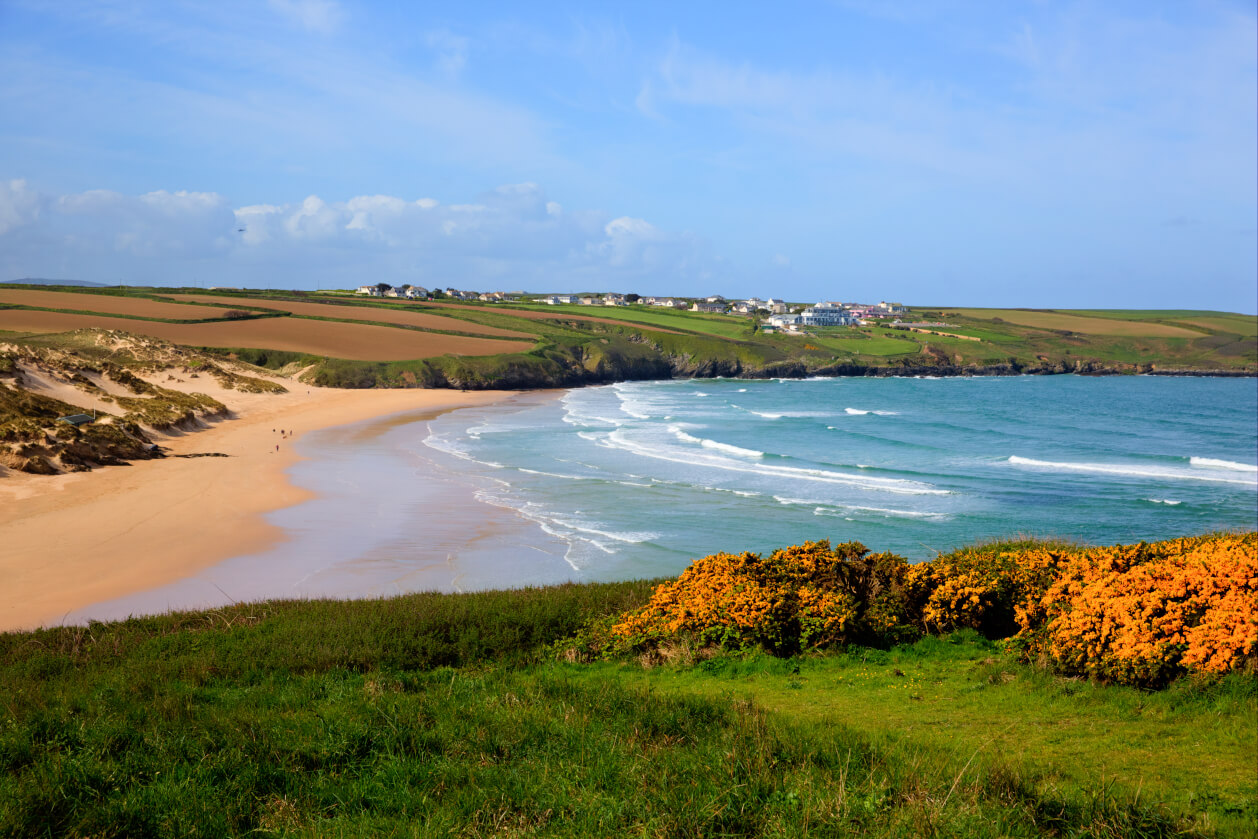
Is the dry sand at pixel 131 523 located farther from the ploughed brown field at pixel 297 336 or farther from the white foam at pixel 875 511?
the ploughed brown field at pixel 297 336

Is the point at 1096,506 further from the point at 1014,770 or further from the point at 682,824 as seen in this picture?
the point at 682,824

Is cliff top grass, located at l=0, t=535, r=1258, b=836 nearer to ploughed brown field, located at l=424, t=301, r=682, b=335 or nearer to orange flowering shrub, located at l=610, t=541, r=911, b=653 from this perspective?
orange flowering shrub, located at l=610, t=541, r=911, b=653

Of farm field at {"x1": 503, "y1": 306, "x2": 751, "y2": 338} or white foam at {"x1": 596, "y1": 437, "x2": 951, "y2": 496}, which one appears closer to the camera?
white foam at {"x1": 596, "y1": 437, "x2": 951, "y2": 496}

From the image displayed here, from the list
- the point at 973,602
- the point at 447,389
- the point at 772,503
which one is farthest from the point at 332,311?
the point at 973,602

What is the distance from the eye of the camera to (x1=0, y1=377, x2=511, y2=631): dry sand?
17344mm

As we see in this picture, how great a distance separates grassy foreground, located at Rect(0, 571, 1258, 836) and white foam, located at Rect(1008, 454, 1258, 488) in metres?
32.5

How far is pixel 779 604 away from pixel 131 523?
67.0 feet

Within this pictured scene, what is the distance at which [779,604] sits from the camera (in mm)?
9797

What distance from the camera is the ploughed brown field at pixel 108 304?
275 feet

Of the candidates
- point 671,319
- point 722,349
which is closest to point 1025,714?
point 722,349

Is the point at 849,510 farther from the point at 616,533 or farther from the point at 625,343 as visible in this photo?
the point at 625,343

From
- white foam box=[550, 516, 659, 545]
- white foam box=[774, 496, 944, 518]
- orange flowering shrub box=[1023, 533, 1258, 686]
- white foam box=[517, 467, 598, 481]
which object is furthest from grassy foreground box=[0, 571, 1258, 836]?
white foam box=[517, 467, 598, 481]

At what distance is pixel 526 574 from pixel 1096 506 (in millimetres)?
21373

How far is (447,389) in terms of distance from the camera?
8025 cm
